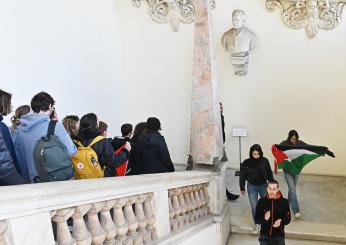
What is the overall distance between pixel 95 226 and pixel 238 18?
601 cm

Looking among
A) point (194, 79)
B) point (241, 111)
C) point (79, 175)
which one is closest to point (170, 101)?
point (241, 111)

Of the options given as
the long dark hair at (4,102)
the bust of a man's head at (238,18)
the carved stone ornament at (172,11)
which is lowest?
the long dark hair at (4,102)

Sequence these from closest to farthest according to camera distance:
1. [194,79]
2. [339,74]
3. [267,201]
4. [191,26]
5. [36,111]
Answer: [36,111] → [267,201] → [194,79] → [339,74] → [191,26]

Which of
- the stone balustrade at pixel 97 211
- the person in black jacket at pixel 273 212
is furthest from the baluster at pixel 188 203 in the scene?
the person in black jacket at pixel 273 212

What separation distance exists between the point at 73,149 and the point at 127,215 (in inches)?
27.0

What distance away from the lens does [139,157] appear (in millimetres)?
4828

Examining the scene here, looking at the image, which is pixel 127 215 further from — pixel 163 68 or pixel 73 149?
pixel 163 68

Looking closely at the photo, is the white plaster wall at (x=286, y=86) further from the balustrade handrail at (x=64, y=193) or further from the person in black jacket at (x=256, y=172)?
the balustrade handrail at (x=64, y=193)

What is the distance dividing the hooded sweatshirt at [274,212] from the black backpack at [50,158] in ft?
7.87

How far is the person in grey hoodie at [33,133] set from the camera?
3.18m

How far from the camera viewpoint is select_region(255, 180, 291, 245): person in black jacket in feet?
14.9

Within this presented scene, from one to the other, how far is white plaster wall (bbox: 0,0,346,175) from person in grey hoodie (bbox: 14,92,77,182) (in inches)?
133

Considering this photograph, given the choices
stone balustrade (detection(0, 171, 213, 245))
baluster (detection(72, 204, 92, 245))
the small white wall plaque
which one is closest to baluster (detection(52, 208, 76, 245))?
stone balustrade (detection(0, 171, 213, 245))

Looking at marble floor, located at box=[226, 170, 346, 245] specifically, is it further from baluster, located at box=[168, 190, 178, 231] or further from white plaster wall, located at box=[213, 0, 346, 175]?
baluster, located at box=[168, 190, 178, 231]
